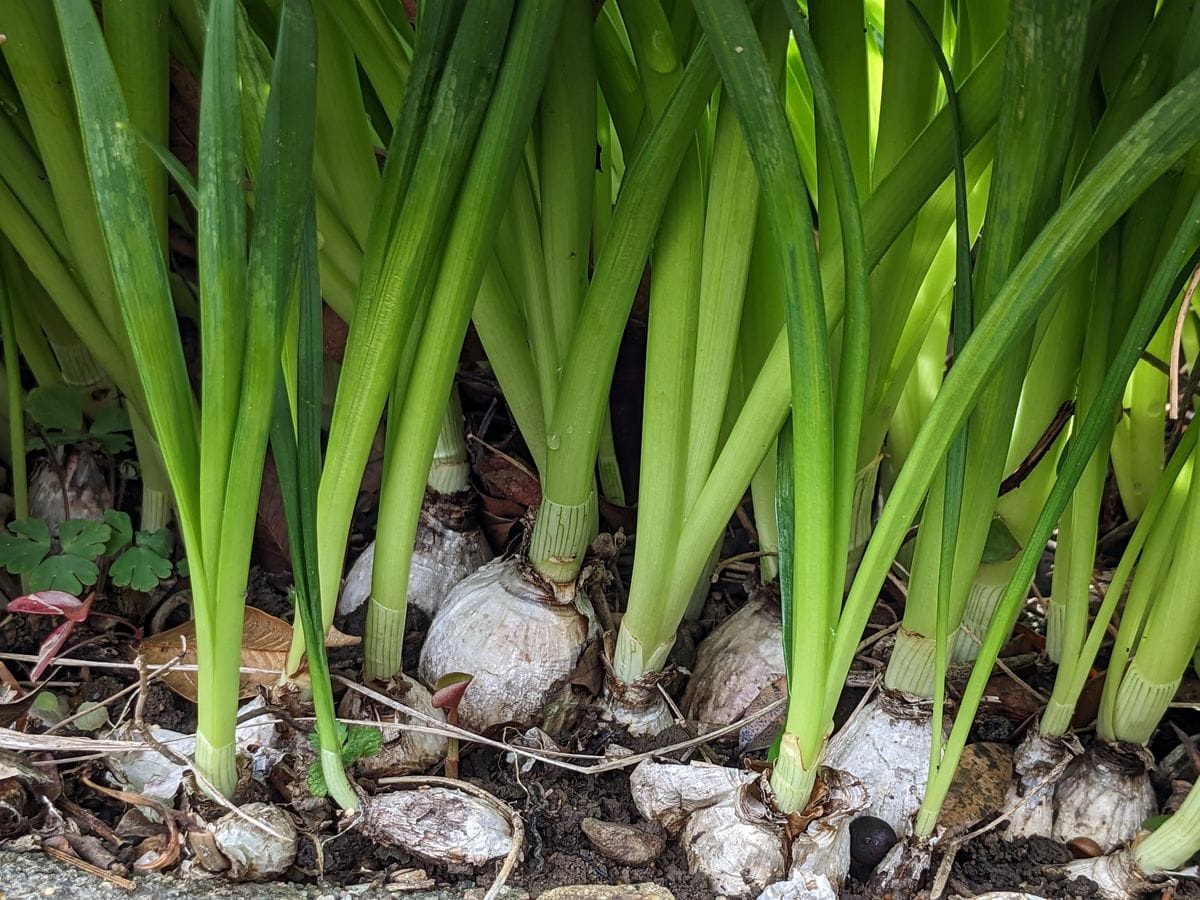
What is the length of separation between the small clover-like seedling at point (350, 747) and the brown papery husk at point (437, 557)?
7.6 inches

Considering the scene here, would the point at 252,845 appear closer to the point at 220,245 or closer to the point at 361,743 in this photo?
the point at 361,743

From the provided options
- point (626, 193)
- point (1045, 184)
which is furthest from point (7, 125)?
point (1045, 184)

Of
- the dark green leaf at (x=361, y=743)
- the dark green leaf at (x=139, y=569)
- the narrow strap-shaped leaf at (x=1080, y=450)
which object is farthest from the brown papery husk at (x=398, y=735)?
the narrow strap-shaped leaf at (x=1080, y=450)

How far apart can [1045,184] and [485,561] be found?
0.57 meters

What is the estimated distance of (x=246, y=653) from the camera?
0.74 metres

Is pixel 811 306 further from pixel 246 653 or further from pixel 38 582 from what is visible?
pixel 38 582

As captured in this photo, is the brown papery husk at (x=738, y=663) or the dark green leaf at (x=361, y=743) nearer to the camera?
the dark green leaf at (x=361, y=743)

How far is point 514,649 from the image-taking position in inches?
29.1

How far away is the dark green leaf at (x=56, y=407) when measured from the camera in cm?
87

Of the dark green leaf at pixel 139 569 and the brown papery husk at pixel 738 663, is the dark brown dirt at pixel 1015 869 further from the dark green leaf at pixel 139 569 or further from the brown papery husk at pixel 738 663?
the dark green leaf at pixel 139 569

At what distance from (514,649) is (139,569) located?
352 mm

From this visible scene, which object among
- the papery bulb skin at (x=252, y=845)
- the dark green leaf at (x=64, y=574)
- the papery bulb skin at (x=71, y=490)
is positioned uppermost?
the papery bulb skin at (x=71, y=490)

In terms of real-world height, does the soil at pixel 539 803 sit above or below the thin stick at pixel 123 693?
below

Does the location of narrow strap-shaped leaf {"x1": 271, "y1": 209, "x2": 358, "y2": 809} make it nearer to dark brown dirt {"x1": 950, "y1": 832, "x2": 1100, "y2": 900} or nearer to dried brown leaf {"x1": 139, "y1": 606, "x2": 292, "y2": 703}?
dried brown leaf {"x1": 139, "y1": 606, "x2": 292, "y2": 703}
